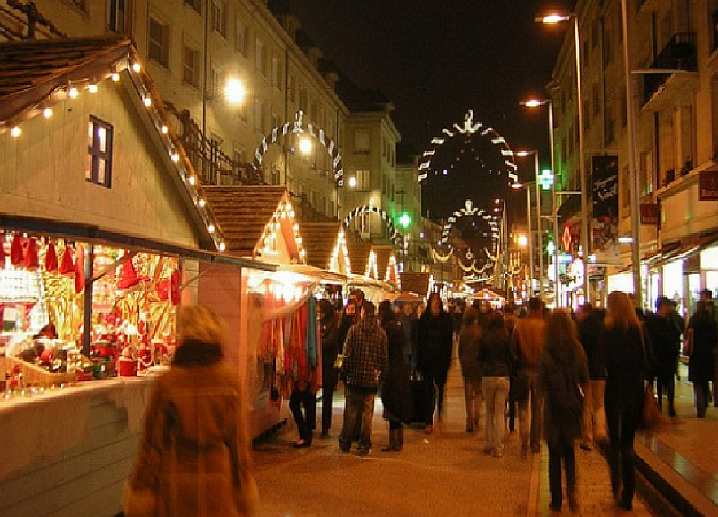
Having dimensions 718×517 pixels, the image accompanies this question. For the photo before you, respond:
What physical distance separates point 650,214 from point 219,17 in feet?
63.1

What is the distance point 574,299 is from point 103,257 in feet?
145

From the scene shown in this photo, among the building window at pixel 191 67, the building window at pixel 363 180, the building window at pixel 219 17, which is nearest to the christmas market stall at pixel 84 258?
the building window at pixel 191 67

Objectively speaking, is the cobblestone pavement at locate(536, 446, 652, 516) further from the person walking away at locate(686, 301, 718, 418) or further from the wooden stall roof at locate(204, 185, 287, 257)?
the wooden stall roof at locate(204, 185, 287, 257)

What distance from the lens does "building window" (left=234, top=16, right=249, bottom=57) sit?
37844mm

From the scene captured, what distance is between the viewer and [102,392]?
7836 mm

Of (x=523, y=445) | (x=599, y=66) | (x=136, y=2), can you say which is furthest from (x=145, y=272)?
(x=599, y=66)

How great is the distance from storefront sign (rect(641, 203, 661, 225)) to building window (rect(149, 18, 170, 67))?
55.0ft

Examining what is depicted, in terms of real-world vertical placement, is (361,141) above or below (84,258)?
above

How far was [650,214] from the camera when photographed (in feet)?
88.4

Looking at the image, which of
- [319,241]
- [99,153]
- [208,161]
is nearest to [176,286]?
[99,153]

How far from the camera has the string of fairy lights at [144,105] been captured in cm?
809

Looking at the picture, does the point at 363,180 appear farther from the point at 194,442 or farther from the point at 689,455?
the point at 194,442

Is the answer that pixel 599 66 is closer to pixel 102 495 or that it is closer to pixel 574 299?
pixel 574 299

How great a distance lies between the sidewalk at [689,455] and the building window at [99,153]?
6738 millimetres
